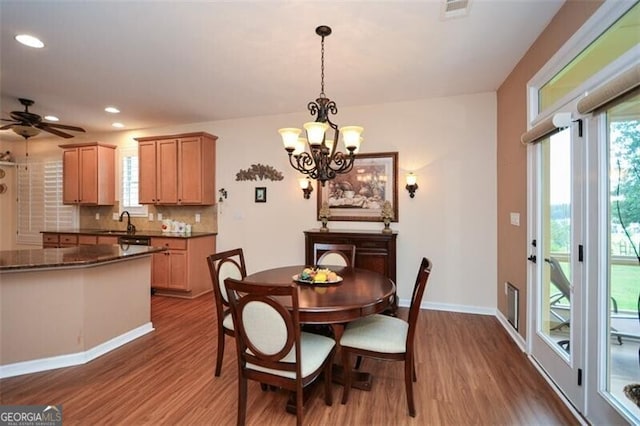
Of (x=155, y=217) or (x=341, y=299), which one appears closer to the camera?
(x=341, y=299)

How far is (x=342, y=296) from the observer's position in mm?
2035

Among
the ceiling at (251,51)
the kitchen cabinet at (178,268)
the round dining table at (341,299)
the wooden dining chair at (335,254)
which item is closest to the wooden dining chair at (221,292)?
the round dining table at (341,299)

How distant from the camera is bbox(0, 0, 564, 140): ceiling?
7.31ft

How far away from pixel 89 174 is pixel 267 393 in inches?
211

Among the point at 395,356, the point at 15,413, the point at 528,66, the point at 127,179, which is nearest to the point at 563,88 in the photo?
the point at 528,66

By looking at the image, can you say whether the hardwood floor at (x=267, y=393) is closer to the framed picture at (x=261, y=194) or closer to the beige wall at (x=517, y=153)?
the beige wall at (x=517, y=153)

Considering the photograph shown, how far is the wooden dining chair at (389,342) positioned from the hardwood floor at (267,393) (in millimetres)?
199

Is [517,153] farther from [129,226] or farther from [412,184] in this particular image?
[129,226]

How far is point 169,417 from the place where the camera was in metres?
1.94

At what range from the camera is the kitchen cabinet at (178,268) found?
4480mm

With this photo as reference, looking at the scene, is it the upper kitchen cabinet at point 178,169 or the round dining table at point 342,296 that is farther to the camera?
the upper kitchen cabinet at point 178,169

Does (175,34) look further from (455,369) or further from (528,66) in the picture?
(455,369)

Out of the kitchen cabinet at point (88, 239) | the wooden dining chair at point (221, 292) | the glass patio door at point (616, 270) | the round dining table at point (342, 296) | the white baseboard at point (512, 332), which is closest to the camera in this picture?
the glass patio door at point (616, 270)

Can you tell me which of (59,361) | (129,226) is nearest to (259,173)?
(129,226)
